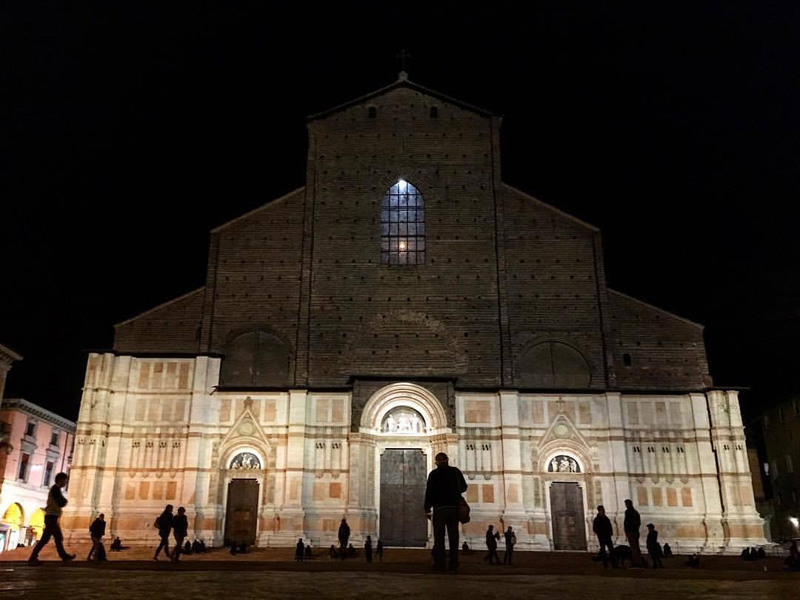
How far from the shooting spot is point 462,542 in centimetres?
2436

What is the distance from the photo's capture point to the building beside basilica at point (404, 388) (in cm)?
2497

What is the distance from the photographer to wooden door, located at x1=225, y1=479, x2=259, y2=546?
25.0m

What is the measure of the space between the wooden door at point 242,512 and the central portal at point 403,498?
4.48 m

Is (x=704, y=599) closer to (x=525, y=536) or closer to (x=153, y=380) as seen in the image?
(x=525, y=536)

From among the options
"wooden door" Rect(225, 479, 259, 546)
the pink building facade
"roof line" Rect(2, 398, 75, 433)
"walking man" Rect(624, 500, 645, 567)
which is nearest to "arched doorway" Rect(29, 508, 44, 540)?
the pink building facade

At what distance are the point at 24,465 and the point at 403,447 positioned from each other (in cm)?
2774

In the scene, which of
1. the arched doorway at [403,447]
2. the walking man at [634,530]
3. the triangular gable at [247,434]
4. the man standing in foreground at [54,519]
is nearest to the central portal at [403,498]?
the arched doorway at [403,447]

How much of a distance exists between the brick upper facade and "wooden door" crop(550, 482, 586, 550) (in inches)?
148

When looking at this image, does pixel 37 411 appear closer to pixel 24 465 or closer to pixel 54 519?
pixel 24 465

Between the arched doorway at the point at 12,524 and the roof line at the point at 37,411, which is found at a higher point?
the roof line at the point at 37,411

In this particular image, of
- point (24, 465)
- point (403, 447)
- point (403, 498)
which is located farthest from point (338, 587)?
point (24, 465)

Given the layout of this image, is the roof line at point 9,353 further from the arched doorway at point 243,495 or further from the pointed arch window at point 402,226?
the pointed arch window at point 402,226

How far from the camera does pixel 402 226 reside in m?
28.7

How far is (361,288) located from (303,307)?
2.30 metres
